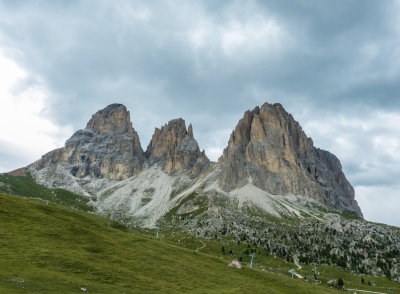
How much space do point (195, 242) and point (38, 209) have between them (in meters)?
110

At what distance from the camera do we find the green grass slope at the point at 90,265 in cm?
4331

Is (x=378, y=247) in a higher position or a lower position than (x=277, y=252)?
higher

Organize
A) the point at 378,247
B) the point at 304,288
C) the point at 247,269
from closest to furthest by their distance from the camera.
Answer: the point at 304,288, the point at 247,269, the point at 378,247

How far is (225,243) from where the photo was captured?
184m

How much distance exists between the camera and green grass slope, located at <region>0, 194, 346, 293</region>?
43.3 metres

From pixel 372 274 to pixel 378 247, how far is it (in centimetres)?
5127

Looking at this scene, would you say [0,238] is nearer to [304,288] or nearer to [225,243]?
[304,288]

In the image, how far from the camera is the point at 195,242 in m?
175

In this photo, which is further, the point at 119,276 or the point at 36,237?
the point at 36,237

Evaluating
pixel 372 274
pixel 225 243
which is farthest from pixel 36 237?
pixel 372 274

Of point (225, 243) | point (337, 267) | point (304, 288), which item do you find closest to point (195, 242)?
point (225, 243)

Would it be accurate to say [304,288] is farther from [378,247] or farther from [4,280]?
[378,247]

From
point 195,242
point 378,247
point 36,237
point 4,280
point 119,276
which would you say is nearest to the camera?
point 4,280

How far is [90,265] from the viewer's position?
54281 mm
